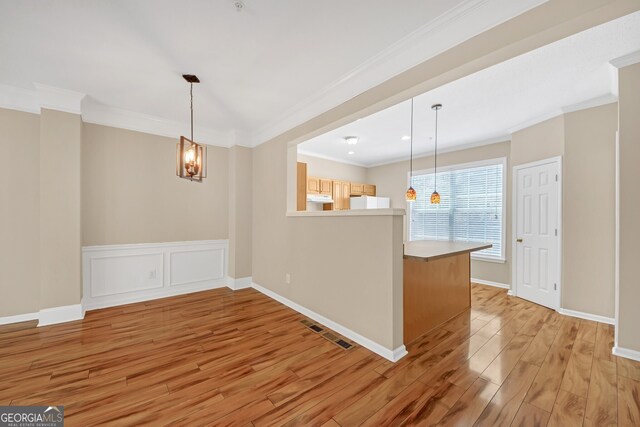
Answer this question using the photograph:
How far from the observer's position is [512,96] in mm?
3189

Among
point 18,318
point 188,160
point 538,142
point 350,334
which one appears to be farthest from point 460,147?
point 18,318

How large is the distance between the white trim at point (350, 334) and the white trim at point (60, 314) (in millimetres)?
2490

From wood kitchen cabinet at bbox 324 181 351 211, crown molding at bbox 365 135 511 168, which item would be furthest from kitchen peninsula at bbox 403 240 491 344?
wood kitchen cabinet at bbox 324 181 351 211

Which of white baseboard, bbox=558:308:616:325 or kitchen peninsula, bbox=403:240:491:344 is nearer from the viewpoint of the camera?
kitchen peninsula, bbox=403:240:491:344

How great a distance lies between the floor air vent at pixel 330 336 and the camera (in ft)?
8.57

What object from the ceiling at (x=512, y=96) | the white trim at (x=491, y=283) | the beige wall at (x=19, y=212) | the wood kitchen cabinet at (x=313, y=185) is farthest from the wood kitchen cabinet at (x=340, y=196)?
the beige wall at (x=19, y=212)

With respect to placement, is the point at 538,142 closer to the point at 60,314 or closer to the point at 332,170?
the point at 332,170

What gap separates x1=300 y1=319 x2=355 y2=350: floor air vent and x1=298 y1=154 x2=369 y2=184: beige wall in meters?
3.73

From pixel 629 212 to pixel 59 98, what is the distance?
6.28 meters

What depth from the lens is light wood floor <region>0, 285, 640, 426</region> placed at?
67.0 inches

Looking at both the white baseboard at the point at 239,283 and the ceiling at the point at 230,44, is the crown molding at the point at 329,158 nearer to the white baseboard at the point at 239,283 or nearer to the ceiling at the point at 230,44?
the ceiling at the point at 230,44

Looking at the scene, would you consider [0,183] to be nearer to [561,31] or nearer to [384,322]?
[384,322]

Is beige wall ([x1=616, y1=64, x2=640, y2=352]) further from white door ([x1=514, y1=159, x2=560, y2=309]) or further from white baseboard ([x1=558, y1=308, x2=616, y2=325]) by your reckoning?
white door ([x1=514, y1=159, x2=560, y2=309])

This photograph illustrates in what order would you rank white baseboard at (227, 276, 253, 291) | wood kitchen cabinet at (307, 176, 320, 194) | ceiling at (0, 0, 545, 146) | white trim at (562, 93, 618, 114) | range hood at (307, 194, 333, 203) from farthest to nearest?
1. wood kitchen cabinet at (307, 176, 320, 194)
2. range hood at (307, 194, 333, 203)
3. white baseboard at (227, 276, 253, 291)
4. white trim at (562, 93, 618, 114)
5. ceiling at (0, 0, 545, 146)
